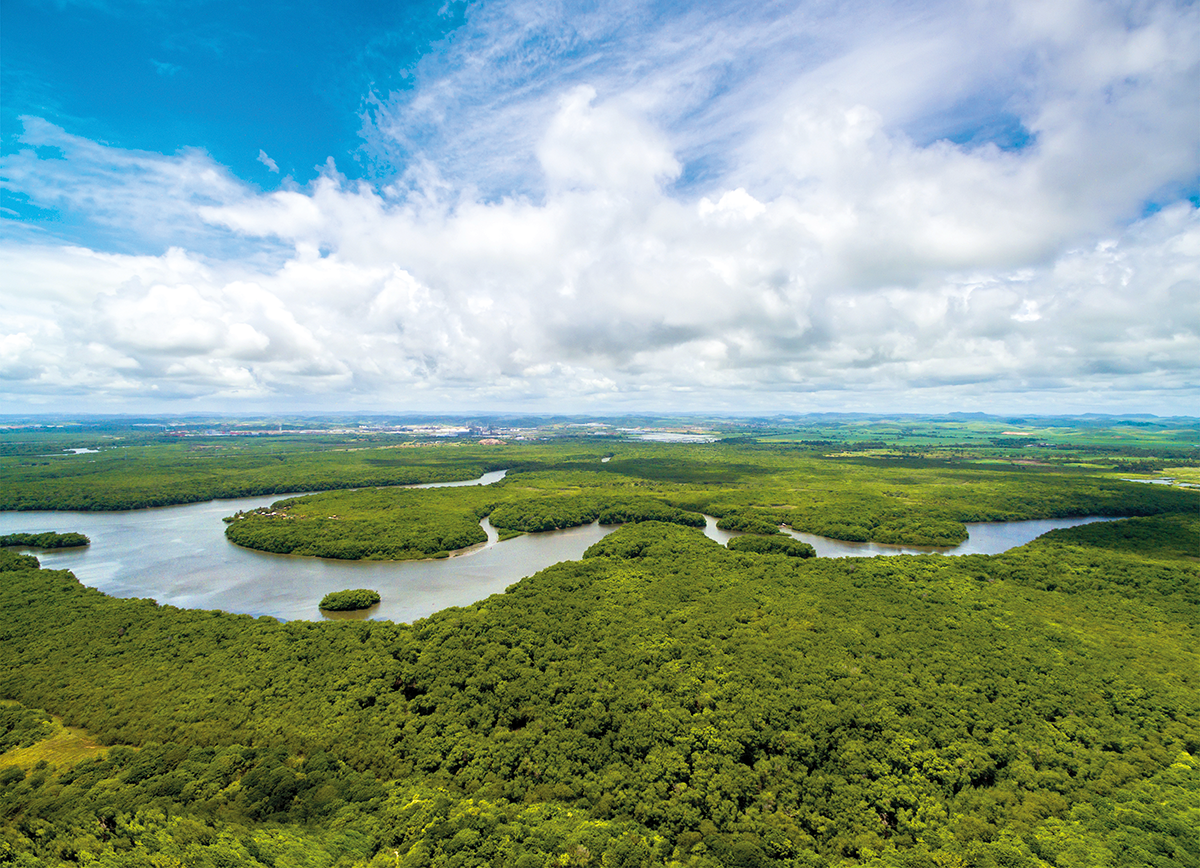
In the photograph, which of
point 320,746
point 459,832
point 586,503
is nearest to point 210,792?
point 320,746

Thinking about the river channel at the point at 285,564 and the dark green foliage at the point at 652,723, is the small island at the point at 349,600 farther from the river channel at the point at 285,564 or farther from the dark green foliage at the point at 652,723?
the dark green foliage at the point at 652,723

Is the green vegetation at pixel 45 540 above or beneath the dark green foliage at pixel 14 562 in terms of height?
beneath

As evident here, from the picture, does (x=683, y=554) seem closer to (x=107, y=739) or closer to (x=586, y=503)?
(x=586, y=503)

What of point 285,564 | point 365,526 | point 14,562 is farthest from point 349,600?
point 14,562

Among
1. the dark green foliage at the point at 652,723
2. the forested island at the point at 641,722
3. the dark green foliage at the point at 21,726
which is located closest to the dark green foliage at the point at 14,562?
the forested island at the point at 641,722

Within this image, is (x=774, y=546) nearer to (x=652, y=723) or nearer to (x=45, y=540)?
(x=652, y=723)

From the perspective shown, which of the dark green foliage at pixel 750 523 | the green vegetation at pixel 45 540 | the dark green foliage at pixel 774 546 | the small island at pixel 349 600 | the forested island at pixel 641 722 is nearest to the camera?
the forested island at pixel 641 722
